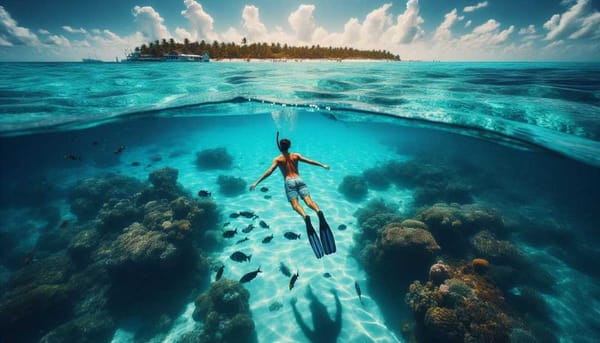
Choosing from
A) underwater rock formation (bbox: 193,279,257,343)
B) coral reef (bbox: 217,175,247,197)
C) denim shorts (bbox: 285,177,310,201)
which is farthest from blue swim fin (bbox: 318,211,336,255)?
coral reef (bbox: 217,175,247,197)

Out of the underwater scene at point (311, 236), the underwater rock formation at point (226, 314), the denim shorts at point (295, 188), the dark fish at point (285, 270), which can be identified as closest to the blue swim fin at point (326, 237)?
the underwater scene at point (311, 236)

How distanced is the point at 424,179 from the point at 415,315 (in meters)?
13.3

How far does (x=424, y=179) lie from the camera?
18375mm

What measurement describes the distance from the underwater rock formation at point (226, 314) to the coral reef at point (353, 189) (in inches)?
408

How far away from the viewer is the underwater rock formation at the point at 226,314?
7441mm

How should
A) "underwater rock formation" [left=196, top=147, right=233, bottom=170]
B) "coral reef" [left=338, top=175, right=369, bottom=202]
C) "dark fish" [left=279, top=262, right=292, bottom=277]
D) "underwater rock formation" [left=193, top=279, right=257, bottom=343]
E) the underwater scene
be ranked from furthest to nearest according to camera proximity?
"underwater rock formation" [left=196, top=147, right=233, bottom=170], "coral reef" [left=338, top=175, right=369, bottom=202], "dark fish" [left=279, top=262, right=292, bottom=277], the underwater scene, "underwater rock formation" [left=193, top=279, right=257, bottom=343]

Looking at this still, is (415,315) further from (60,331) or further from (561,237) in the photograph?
(561,237)

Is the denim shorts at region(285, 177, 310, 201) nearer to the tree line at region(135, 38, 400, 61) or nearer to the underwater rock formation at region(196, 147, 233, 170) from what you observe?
the underwater rock formation at region(196, 147, 233, 170)

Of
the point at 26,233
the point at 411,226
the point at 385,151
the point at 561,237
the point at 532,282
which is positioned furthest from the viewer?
the point at 385,151

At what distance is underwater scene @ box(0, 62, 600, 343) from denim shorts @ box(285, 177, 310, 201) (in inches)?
2.3

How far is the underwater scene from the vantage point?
25.5 feet

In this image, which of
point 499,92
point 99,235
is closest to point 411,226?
point 499,92

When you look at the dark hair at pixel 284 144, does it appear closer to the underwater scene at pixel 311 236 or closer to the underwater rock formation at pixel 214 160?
the underwater scene at pixel 311 236

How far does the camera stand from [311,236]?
21.0ft
